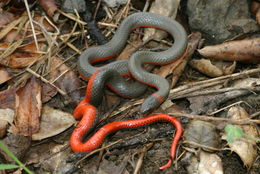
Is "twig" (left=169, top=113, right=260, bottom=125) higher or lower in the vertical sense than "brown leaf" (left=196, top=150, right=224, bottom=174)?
higher

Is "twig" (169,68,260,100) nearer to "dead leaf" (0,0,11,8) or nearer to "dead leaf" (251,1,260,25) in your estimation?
"dead leaf" (251,1,260,25)

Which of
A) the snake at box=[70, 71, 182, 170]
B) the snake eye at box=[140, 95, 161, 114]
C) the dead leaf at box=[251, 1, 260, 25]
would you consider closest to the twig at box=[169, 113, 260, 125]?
the snake at box=[70, 71, 182, 170]

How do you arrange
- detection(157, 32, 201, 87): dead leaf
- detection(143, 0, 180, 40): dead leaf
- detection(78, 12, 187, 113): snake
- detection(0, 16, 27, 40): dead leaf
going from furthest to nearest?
detection(143, 0, 180, 40): dead leaf → detection(0, 16, 27, 40): dead leaf → detection(157, 32, 201, 87): dead leaf → detection(78, 12, 187, 113): snake

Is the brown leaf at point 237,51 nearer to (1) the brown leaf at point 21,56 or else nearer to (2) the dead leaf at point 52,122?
(2) the dead leaf at point 52,122

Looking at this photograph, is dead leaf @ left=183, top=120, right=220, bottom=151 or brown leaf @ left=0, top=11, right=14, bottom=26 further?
brown leaf @ left=0, top=11, right=14, bottom=26

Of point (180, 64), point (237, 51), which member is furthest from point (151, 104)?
point (237, 51)

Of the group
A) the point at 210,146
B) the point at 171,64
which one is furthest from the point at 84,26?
the point at 210,146
